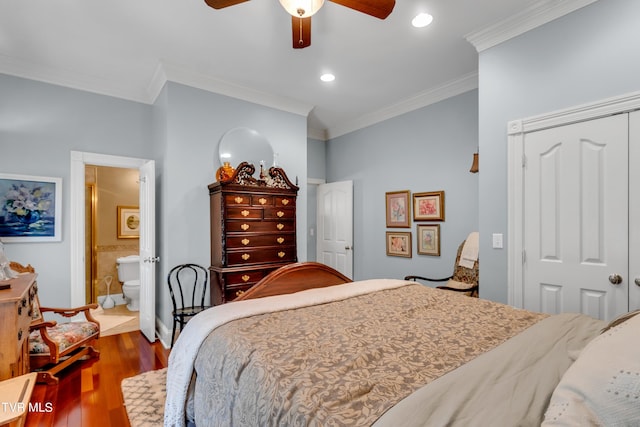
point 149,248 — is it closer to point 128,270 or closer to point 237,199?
point 237,199

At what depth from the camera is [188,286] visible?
11.5 feet

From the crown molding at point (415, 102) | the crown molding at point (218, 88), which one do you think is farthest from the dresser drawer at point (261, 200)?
the crown molding at point (415, 102)

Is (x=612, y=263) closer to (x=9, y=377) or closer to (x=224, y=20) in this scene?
(x=224, y=20)

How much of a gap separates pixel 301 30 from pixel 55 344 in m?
3.03

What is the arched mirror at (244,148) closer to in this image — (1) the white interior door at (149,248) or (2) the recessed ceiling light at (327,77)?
(1) the white interior door at (149,248)

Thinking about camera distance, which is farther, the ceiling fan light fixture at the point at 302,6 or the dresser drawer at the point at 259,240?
the dresser drawer at the point at 259,240

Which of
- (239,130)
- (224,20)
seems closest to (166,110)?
(239,130)

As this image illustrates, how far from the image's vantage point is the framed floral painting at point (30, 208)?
10.5ft

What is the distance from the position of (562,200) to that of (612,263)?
1.64ft

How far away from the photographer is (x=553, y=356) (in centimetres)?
112

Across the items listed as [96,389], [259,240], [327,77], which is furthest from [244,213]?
[96,389]

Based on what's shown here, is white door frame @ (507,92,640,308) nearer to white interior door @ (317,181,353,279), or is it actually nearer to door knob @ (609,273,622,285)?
door knob @ (609,273,622,285)

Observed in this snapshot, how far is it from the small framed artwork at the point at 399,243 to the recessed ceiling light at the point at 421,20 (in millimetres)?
2492

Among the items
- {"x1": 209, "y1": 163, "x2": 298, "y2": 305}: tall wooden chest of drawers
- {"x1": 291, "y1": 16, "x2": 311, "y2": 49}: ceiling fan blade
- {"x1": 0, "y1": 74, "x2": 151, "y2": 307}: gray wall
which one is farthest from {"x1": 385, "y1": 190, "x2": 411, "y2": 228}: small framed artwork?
{"x1": 0, "y1": 74, "x2": 151, "y2": 307}: gray wall
